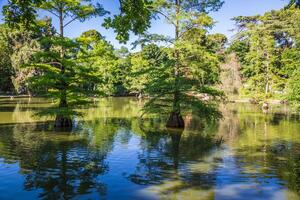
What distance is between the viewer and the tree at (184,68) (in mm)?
23766

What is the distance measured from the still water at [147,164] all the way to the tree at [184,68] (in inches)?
88.2

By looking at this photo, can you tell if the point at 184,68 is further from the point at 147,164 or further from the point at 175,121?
the point at 147,164

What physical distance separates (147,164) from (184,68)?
498 inches

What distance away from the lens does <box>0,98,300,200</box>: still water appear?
34.0 ft

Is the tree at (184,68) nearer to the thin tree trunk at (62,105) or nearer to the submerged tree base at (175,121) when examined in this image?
the submerged tree base at (175,121)

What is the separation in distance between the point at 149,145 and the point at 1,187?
8.88 metres

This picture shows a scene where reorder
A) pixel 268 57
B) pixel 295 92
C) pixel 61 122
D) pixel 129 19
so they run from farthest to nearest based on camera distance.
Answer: pixel 268 57
pixel 295 92
pixel 61 122
pixel 129 19

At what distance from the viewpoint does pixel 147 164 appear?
1386 centimetres

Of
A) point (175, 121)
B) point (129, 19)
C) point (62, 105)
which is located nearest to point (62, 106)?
point (62, 105)

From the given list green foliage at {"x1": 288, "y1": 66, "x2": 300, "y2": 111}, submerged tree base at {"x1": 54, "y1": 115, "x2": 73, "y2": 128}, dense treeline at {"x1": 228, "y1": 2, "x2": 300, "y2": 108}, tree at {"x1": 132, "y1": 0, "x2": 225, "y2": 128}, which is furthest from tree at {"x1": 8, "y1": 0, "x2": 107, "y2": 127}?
dense treeline at {"x1": 228, "y1": 2, "x2": 300, "y2": 108}

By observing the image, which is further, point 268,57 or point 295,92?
point 268,57

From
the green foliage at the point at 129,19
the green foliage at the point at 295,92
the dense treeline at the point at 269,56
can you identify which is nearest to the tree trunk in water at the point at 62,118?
the green foliage at the point at 295,92

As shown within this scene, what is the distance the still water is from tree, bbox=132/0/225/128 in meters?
2.24

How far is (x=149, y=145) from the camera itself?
18141 mm
